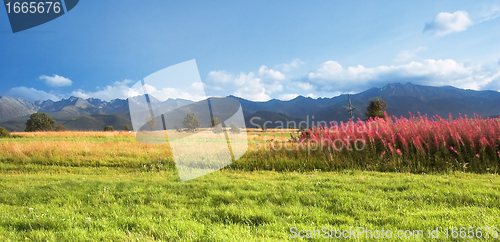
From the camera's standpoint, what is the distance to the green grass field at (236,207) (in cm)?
392

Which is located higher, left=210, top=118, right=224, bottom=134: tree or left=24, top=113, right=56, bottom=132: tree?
left=24, top=113, right=56, bottom=132: tree

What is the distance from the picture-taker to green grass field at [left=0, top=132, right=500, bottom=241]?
392 centimetres

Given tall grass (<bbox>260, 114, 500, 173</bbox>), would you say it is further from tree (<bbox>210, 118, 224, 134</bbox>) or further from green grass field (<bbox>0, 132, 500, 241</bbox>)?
tree (<bbox>210, 118, 224, 134</bbox>)

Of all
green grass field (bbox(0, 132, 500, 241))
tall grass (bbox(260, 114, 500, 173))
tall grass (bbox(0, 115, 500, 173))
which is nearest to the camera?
green grass field (bbox(0, 132, 500, 241))

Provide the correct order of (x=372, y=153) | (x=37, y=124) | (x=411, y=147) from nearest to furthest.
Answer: (x=411, y=147) → (x=372, y=153) → (x=37, y=124)

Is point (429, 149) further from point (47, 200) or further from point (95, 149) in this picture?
point (95, 149)

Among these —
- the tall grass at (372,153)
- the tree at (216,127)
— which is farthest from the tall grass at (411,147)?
the tree at (216,127)

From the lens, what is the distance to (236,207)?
4.96 meters

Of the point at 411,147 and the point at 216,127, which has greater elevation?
Answer: the point at 216,127

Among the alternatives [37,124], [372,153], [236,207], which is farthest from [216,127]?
[37,124]

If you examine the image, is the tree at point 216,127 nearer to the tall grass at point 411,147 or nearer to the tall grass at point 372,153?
the tall grass at point 372,153

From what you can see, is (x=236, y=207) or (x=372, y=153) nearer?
(x=236, y=207)

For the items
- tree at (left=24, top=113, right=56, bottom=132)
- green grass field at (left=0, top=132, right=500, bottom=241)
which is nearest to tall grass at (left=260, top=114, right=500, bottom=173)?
green grass field at (left=0, top=132, right=500, bottom=241)

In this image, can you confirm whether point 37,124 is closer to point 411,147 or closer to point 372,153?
point 372,153
